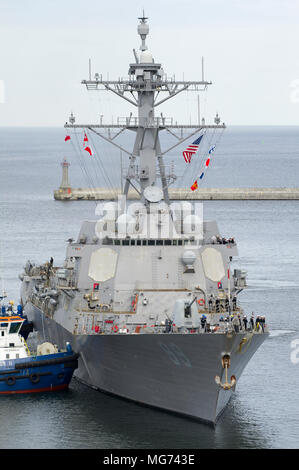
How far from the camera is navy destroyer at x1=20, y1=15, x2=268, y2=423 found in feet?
81.6

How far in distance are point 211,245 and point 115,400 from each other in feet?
16.1

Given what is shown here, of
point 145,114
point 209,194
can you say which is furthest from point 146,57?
point 209,194

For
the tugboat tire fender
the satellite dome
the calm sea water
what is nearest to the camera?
the calm sea water

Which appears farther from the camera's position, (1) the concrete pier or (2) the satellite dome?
(1) the concrete pier

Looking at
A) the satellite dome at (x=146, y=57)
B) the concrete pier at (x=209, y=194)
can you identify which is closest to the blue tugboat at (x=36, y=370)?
the satellite dome at (x=146, y=57)

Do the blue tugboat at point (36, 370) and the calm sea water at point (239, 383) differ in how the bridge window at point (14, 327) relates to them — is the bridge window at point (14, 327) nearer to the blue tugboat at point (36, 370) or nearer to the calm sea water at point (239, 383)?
the blue tugboat at point (36, 370)

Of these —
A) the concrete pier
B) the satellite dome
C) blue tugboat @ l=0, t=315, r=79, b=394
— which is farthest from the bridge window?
the concrete pier

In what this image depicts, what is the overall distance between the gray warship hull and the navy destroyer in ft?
0.09

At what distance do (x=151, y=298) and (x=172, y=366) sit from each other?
229cm

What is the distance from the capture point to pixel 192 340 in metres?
24.5

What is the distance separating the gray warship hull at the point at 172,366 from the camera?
24484 millimetres

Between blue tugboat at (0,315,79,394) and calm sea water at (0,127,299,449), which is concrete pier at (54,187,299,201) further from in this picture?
blue tugboat at (0,315,79,394)

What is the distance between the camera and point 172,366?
82.1ft

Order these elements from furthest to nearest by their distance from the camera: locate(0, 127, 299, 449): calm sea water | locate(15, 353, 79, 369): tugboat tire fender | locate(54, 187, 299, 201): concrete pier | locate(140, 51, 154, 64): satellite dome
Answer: locate(54, 187, 299, 201): concrete pier → locate(140, 51, 154, 64): satellite dome → locate(15, 353, 79, 369): tugboat tire fender → locate(0, 127, 299, 449): calm sea water
